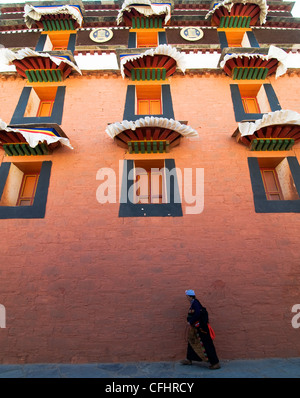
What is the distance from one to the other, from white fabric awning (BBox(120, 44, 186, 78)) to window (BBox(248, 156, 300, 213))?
3.95 meters

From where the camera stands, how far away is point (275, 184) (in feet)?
24.7

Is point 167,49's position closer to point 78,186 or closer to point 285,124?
point 285,124

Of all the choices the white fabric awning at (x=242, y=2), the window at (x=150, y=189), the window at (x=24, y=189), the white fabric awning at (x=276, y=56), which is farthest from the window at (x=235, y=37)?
the window at (x=24, y=189)

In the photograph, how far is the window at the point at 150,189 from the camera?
Result: 22.0ft

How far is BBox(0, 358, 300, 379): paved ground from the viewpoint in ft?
13.4

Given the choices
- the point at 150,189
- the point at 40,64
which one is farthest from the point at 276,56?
the point at 40,64

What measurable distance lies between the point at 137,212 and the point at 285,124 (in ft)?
15.0

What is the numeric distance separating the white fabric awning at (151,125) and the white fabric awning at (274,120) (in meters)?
1.49

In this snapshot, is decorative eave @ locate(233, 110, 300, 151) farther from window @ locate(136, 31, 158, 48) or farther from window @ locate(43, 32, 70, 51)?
window @ locate(43, 32, 70, 51)

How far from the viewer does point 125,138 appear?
729cm

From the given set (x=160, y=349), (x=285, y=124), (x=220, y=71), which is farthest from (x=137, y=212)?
(x=220, y=71)

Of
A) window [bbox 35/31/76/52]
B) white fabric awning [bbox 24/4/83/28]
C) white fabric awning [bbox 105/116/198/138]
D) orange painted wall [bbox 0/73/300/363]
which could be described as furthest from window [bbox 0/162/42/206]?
white fabric awning [bbox 24/4/83/28]

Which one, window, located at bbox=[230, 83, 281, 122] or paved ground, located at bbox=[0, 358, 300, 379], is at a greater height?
window, located at bbox=[230, 83, 281, 122]

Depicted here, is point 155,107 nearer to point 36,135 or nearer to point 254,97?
point 254,97
